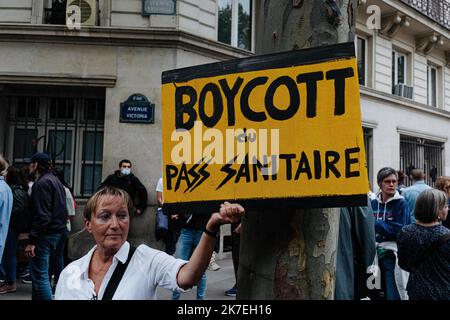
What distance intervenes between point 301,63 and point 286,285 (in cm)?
85

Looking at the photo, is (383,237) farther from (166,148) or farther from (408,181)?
(408,181)

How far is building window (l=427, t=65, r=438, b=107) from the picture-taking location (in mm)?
17172

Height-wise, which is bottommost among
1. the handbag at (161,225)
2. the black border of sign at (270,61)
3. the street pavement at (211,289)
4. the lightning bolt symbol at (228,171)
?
the street pavement at (211,289)

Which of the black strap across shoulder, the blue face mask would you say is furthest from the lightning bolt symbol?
the blue face mask

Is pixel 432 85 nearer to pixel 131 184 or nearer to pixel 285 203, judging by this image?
pixel 131 184

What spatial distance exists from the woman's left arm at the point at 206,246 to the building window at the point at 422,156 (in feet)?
46.9

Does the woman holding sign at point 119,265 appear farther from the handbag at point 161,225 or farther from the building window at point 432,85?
the building window at point 432,85

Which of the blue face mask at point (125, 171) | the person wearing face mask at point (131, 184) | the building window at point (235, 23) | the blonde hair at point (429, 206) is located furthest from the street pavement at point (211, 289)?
the building window at point (235, 23)

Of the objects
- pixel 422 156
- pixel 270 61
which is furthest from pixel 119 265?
pixel 422 156

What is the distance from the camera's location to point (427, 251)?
3.41 metres

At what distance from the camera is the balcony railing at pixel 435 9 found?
53.5 ft

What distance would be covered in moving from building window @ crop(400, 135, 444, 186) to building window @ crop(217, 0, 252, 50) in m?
7.03

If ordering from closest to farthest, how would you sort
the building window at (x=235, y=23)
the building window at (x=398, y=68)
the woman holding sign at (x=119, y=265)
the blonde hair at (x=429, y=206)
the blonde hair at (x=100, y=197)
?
the woman holding sign at (x=119, y=265) → the blonde hair at (x=100, y=197) → the blonde hair at (x=429, y=206) → the building window at (x=235, y=23) → the building window at (x=398, y=68)
